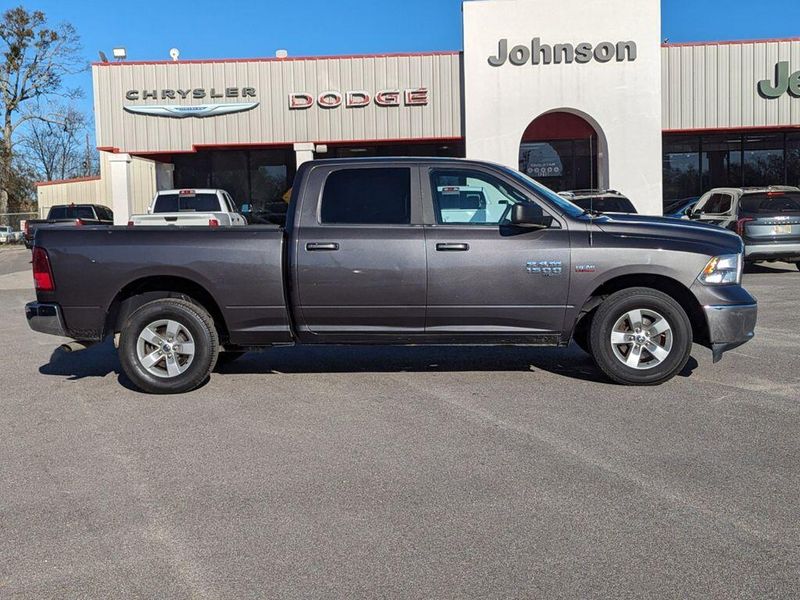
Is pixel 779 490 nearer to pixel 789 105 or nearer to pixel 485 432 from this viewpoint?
pixel 485 432

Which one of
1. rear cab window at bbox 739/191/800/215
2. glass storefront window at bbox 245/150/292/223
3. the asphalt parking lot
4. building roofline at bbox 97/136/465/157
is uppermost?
building roofline at bbox 97/136/465/157

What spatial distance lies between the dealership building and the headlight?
16.6 meters

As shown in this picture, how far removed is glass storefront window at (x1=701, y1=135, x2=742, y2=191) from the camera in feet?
87.5

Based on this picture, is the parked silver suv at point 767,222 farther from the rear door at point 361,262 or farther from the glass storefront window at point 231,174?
the glass storefront window at point 231,174

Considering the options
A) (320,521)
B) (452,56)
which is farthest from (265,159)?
(320,521)

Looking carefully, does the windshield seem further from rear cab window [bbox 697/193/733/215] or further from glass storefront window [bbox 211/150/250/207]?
glass storefront window [bbox 211/150/250/207]

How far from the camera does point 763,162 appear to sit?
2703 cm

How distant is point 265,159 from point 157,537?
2410 centimetres

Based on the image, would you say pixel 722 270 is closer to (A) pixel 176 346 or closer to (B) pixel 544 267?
(B) pixel 544 267

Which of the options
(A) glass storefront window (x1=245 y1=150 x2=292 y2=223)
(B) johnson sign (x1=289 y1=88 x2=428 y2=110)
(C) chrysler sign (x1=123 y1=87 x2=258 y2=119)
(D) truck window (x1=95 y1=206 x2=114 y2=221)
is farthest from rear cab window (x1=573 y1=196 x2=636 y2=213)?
(D) truck window (x1=95 y1=206 x2=114 y2=221)

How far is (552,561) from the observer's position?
12.2ft

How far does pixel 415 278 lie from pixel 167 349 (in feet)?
Answer: 7.36

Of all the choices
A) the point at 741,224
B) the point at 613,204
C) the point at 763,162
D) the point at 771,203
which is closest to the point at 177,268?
the point at 613,204

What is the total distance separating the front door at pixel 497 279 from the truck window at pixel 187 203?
40.1ft
